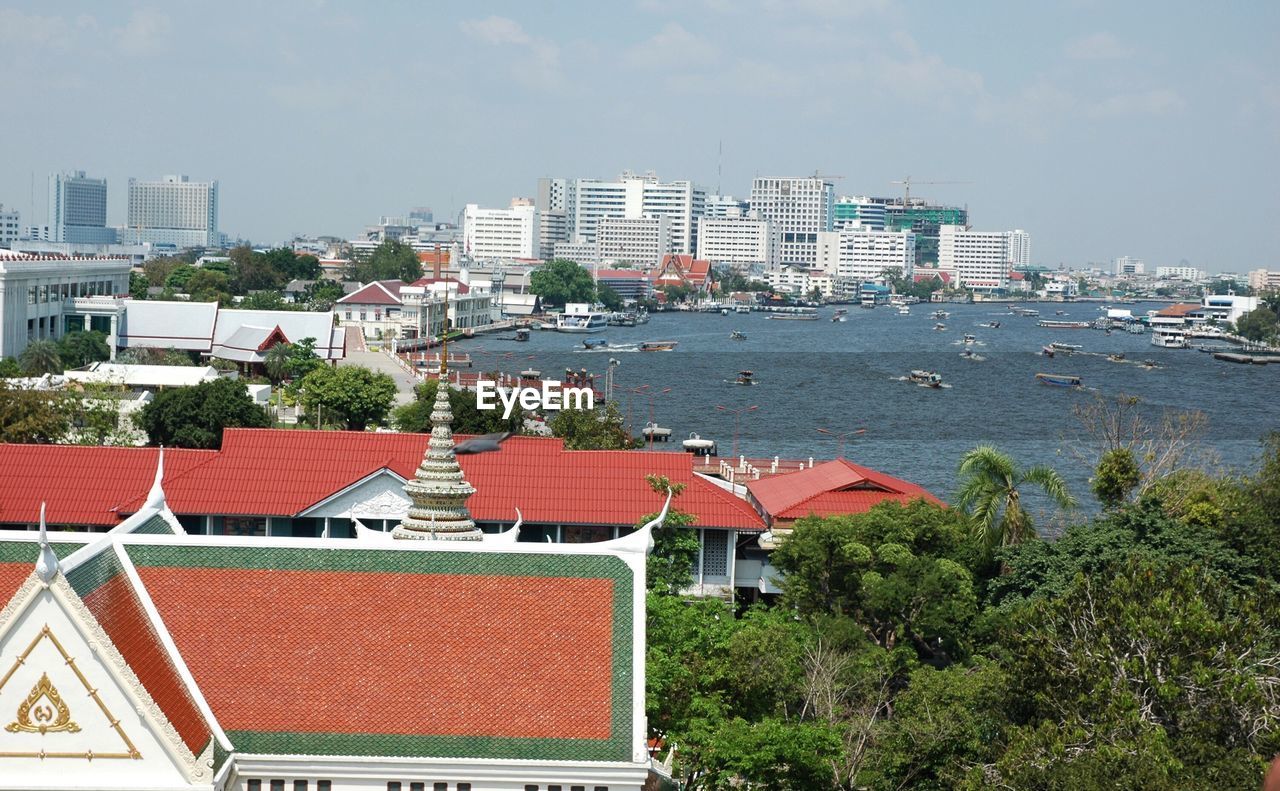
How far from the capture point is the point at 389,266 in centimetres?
17862

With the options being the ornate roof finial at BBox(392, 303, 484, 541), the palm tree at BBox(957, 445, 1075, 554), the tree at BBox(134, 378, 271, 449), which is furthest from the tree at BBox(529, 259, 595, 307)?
the ornate roof finial at BBox(392, 303, 484, 541)

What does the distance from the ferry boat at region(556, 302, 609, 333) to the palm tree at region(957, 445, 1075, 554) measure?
12549 centimetres

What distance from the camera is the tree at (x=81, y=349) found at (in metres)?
84.1

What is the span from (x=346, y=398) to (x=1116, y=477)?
33.5 metres

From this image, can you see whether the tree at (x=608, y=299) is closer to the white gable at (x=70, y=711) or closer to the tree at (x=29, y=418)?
the tree at (x=29, y=418)

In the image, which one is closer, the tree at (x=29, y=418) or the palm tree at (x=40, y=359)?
the tree at (x=29, y=418)

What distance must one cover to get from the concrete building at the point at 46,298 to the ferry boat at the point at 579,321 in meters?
57.3

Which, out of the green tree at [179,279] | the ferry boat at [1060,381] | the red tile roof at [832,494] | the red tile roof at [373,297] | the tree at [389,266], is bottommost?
the red tile roof at [832,494]

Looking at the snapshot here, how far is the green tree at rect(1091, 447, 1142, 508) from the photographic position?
3628 cm

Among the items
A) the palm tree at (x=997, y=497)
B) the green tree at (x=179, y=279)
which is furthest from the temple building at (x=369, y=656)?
the green tree at (x=179, y=279)

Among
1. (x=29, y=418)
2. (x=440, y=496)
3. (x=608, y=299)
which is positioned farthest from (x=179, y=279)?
(x=440, y=496)

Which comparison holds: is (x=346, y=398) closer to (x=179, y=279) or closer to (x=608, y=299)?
(x=179, y=279)

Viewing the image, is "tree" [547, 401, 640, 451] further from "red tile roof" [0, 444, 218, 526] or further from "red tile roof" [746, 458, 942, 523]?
"red tile roof" [0, 444, 218, 526]

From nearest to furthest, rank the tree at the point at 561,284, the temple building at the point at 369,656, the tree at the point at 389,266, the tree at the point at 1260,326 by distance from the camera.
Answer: the temple building at the point at 369,656 → the tree at the point at 1260,326 → the tree at the point at 389,266 → the tree at the point at 561,284
